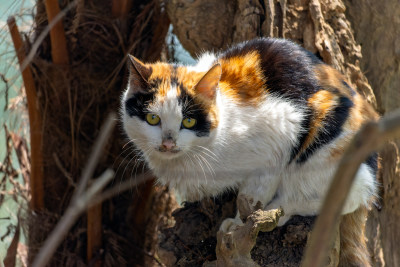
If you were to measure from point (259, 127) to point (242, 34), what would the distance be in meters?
0.82

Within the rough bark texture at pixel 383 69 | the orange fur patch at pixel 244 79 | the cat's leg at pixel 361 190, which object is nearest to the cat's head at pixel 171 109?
the orange fur patch at pixel 244 79

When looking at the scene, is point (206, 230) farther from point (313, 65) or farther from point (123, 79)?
point (123, 79)

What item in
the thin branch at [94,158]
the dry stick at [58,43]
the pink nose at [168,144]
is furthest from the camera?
the dry stick at [58,43]

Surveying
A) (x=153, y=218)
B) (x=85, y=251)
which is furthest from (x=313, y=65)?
(x=85, y=251)

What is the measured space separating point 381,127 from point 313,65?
184cm

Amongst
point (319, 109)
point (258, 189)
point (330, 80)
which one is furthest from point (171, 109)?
point (330, 80)

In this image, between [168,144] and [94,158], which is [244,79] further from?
[94,158]

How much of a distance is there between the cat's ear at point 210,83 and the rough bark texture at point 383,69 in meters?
1.31

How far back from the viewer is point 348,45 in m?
2.95

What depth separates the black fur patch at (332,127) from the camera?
7.27ft

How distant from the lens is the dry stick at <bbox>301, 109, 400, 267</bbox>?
0.61 m

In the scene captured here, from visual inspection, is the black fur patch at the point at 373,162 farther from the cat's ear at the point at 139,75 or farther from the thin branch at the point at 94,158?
the thin branch at the point at 94,158

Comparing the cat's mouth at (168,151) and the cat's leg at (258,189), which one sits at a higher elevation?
the cat's mouth at (168,151)

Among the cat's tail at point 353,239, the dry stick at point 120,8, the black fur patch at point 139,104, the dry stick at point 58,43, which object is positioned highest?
the dry stick at point 120,8
